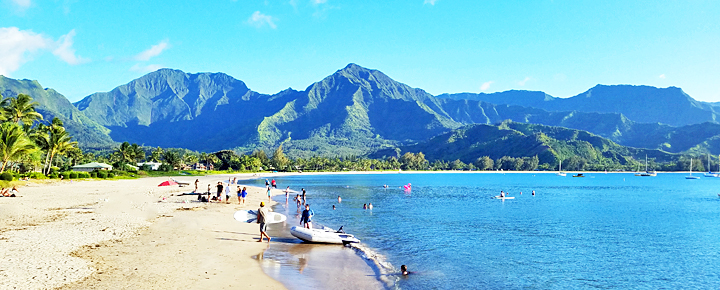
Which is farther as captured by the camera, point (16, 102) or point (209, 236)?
point (16, 102)

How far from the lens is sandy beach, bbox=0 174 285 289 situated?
45.3 feet

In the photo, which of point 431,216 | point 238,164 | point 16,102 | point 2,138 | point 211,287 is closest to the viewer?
point 211,287

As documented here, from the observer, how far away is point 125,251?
59.9 feet

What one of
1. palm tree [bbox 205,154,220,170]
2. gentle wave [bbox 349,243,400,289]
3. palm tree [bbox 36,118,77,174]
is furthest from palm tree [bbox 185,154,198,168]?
gentle wave [bbox 349,243,400,289]

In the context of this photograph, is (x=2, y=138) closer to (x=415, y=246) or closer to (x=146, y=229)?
(x=146, y=229)

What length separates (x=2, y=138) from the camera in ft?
197

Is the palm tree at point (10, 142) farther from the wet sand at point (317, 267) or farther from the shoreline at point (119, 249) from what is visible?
the wet sand at point (317, 267)

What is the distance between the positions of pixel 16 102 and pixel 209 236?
7044 centimetres

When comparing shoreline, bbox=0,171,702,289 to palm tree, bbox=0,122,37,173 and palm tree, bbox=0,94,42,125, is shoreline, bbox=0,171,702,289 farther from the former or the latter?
palm tree, bbox=0,94,42,125

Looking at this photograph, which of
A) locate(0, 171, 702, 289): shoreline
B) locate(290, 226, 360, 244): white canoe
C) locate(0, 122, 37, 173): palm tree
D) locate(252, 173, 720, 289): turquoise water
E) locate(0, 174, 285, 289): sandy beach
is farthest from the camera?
locate(0, 122, 37, 173): palm tree

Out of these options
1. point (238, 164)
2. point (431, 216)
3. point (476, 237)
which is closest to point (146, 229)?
point (476, 237)

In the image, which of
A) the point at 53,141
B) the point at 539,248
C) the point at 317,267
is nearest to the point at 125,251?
the point at 317,267

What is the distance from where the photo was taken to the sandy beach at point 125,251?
13.8 meters

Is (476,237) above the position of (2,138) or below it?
below
